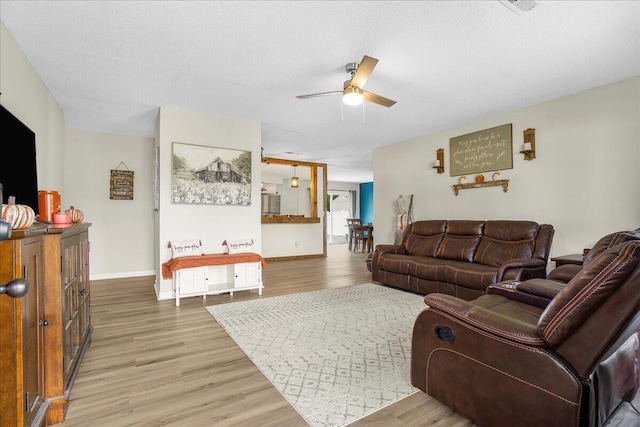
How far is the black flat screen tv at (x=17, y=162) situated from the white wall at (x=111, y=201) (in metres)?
2.83

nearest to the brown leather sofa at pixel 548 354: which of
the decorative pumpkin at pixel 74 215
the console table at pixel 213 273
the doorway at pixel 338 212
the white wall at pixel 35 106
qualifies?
the decorative pumpkin at pixel 74 215

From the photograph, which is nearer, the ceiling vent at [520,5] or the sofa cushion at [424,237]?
the ceiling vent at [520,5]

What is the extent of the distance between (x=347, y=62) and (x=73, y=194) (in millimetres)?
4921

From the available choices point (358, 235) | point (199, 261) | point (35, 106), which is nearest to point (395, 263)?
point (199, 261)

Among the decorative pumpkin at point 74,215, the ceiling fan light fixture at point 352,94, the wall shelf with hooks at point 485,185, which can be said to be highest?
the ceiling fan light fixture at point 352,94

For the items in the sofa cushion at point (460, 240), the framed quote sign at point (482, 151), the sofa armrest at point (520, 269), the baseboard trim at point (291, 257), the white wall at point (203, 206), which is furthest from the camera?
the baseboard trim at point (291, 257)

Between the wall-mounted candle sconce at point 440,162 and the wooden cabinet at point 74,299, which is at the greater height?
the wall-mounted candle sconce at point 440,162

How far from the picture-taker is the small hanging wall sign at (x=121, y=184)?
5.34 meters

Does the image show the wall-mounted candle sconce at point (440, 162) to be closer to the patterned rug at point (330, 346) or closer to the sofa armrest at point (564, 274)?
the patterned rug at point (330, 346)

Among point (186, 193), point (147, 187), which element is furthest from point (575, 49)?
point (147, 187)

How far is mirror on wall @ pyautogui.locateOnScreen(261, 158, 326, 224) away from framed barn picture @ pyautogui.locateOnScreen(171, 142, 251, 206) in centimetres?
280

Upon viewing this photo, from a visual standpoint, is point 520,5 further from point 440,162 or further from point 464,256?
point 440,162

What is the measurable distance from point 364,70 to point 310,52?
498 mm

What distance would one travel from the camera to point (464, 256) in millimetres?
4184
